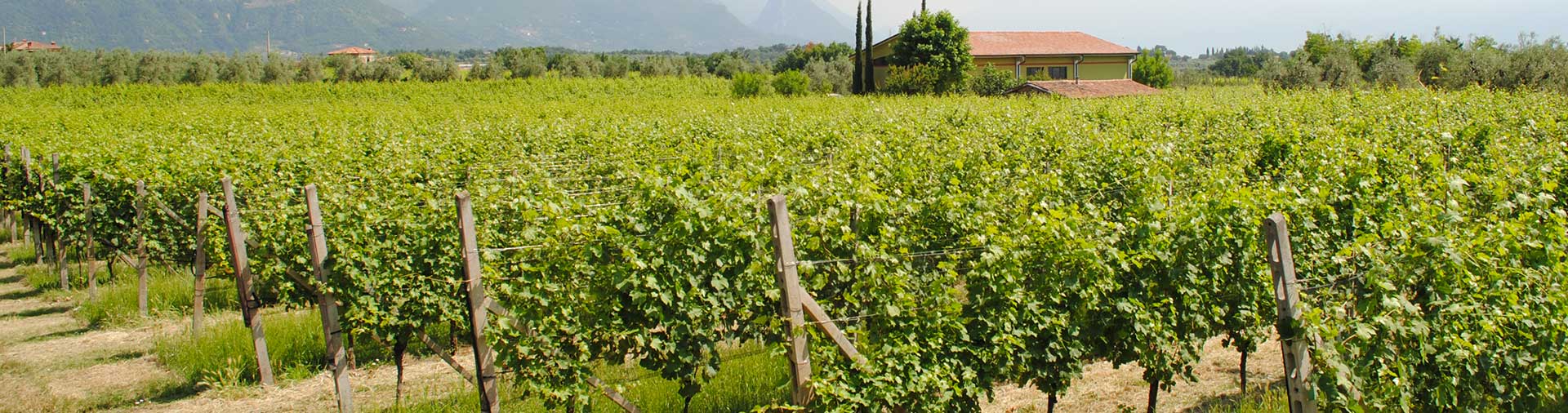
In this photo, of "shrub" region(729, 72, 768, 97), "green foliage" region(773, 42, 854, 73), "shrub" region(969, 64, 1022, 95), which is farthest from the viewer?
"green foliage" region(773, 42, 854, 73)

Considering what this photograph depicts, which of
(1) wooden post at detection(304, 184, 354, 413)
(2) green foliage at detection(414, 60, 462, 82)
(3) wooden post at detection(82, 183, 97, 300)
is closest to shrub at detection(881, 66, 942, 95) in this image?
(2) green foliage at detection(414, 60, 462, 82)

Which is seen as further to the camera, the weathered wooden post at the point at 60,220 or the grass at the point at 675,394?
the weathered wooden post at the point at 60,220

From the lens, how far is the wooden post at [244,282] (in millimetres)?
6699

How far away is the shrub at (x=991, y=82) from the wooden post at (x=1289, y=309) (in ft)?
144

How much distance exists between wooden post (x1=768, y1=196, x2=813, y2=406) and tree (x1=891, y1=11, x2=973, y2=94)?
4528 centimetres

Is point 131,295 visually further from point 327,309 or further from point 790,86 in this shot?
point 790,86

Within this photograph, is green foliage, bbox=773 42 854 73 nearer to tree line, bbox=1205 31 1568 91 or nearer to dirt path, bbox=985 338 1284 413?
tree line, bbox=1205 31 1568 91

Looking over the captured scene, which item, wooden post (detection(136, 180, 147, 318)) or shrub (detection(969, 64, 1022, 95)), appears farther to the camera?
shrub (detection(969, 64, 1022, 95))

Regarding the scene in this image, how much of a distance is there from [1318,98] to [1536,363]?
16264 mm

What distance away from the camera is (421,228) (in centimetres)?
604

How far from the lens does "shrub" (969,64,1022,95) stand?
47.6 metres

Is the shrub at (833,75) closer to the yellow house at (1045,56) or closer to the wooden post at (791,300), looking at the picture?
the yellow house at (1045,56)

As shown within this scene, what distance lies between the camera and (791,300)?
4375mm

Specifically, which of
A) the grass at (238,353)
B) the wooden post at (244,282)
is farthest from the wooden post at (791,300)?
the grass at (238,353)
